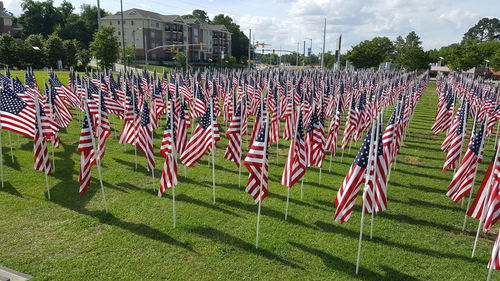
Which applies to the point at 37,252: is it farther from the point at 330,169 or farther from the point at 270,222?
the point at 330,169

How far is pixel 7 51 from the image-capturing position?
51.9 metres

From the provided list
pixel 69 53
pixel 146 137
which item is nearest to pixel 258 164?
pixel 146 137

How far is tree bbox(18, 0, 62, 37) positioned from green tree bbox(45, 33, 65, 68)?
173 ft

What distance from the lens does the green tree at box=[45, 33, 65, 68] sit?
55.2m

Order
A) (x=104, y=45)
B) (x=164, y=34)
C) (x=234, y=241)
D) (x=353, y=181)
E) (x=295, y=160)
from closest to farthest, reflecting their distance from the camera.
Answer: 1. (x=353, y=181)
2. (x=234, y=241)
3. (x=295, y=160)
4. (x=104, y=45)
5. (x=164, y=34)

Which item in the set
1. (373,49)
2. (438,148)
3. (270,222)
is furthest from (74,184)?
(373,49)

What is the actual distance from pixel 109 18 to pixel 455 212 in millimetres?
96006

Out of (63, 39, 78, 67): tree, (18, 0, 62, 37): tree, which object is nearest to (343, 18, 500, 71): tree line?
(63, 39, 78, 67): tree

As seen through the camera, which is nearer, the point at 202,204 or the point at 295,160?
the point at 295,160

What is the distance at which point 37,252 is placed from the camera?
8969mm

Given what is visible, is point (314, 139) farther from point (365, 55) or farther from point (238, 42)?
point (238, 42)

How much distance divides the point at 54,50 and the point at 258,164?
57402mm

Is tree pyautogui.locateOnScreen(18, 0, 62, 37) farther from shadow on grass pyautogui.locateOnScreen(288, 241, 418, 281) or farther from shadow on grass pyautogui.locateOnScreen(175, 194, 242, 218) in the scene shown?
shadow on grass pyautogui.locateOnScreen(288, 241, 418, 281)

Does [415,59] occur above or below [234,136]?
above
